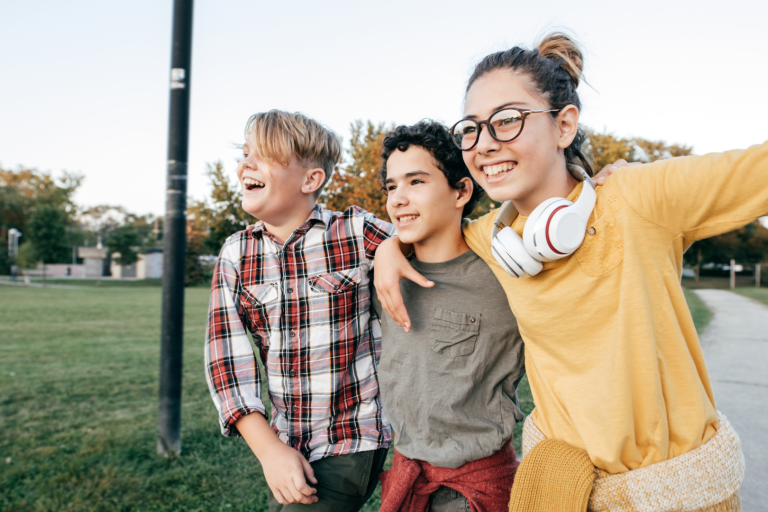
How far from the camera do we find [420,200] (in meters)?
1.94

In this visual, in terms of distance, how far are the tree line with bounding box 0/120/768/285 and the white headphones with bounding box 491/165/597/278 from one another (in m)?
0.56

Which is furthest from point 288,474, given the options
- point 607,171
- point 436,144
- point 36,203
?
point 36,203

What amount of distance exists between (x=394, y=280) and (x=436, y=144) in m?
0.57

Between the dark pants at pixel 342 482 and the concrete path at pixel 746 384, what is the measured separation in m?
2.62

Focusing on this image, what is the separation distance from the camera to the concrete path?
356cm

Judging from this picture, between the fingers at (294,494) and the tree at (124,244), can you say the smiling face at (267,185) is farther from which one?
the tree at (124,244)

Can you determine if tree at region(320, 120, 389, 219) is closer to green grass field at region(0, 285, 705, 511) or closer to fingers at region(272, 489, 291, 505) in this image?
green grass field at region(0, 285, 705, 511)

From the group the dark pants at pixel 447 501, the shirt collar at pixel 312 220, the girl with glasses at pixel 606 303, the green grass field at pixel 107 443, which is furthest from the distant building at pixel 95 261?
the girl with glasses at pixel 606 303

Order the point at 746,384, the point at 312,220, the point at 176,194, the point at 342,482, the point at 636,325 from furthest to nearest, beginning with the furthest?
the point at 746,384 < the point at 176,194 < the point at 312,220 < the point at 342,482 < the point at 636,325

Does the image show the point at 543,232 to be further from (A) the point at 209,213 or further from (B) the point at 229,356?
(A) the point at 209,213

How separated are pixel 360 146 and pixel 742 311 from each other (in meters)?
11.8

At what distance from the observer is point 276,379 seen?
2.02 metres

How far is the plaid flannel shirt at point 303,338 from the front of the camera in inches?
77.7

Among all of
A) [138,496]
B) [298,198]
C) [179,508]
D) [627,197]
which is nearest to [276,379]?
[298,198]
